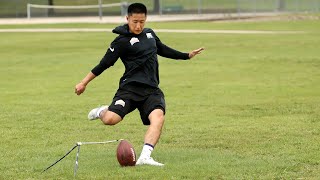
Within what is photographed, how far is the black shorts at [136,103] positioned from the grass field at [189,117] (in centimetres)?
61

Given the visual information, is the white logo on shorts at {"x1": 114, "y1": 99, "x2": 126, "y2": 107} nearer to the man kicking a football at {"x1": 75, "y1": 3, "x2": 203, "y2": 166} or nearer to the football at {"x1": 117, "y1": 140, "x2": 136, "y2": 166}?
the man kicking a football at {"x1": 75, "y1": 3, "x2": 203, "y2": 166}

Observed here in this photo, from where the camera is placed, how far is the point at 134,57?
1058 centimetres

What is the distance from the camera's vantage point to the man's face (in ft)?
33.7

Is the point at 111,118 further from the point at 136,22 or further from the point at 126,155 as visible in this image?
the point at 136,22

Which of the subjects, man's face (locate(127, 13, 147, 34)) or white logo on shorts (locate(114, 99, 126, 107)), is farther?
white logo on shorts (locate(114, 99, 126, 107))

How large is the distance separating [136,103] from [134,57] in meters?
0.54

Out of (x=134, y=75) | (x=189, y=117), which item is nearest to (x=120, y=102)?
(x=134, y=75)

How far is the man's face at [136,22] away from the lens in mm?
10267

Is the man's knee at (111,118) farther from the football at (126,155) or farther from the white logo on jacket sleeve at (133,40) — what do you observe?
the white logo on jacket sleeve at (133,40)

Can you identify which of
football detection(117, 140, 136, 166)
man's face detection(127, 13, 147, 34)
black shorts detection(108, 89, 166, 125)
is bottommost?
football detection(117, 140, 136, 166)

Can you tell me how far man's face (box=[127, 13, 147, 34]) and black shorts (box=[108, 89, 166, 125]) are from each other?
29.0 inches

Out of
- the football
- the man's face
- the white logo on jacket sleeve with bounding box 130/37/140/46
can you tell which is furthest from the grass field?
the man's face

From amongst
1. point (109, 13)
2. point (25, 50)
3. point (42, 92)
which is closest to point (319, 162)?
point (42, 92)

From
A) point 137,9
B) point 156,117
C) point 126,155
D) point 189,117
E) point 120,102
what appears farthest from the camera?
point 189,117
